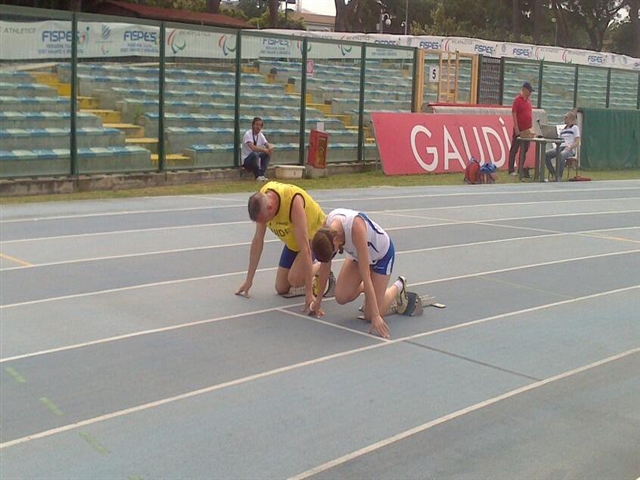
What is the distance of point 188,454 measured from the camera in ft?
15.9

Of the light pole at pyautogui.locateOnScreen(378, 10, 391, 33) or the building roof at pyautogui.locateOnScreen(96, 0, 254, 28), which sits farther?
the light pole at pyautogui.locateOnScreen(378, 10, 391, 33)

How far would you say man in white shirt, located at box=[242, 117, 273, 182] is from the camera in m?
19.7

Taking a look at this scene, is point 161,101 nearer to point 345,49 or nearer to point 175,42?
point 175,42

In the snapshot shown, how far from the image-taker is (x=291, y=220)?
7.78 m

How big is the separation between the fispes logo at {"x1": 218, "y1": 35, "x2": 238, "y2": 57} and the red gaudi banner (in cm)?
372

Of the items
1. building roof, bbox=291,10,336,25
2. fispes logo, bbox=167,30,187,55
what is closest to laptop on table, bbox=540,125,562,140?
fispes logo, bbox=167,30,187,55

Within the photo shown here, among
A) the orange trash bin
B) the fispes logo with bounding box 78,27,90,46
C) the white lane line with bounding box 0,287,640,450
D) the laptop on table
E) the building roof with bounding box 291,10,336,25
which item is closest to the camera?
the white lane line with bounding box 0,287,640,450

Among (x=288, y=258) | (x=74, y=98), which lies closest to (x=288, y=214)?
(x=288, y=258)

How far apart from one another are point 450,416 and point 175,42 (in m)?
15.4

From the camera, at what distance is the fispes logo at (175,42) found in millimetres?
19344

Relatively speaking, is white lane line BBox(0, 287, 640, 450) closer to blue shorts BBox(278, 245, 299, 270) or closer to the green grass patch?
blue shorts BBox(278, 245, 299, 270)

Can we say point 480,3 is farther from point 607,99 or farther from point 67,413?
point 67,413

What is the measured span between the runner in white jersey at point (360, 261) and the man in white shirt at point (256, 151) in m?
12.2

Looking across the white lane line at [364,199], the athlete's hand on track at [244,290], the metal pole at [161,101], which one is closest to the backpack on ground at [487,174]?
the white lane line at [364,199]
